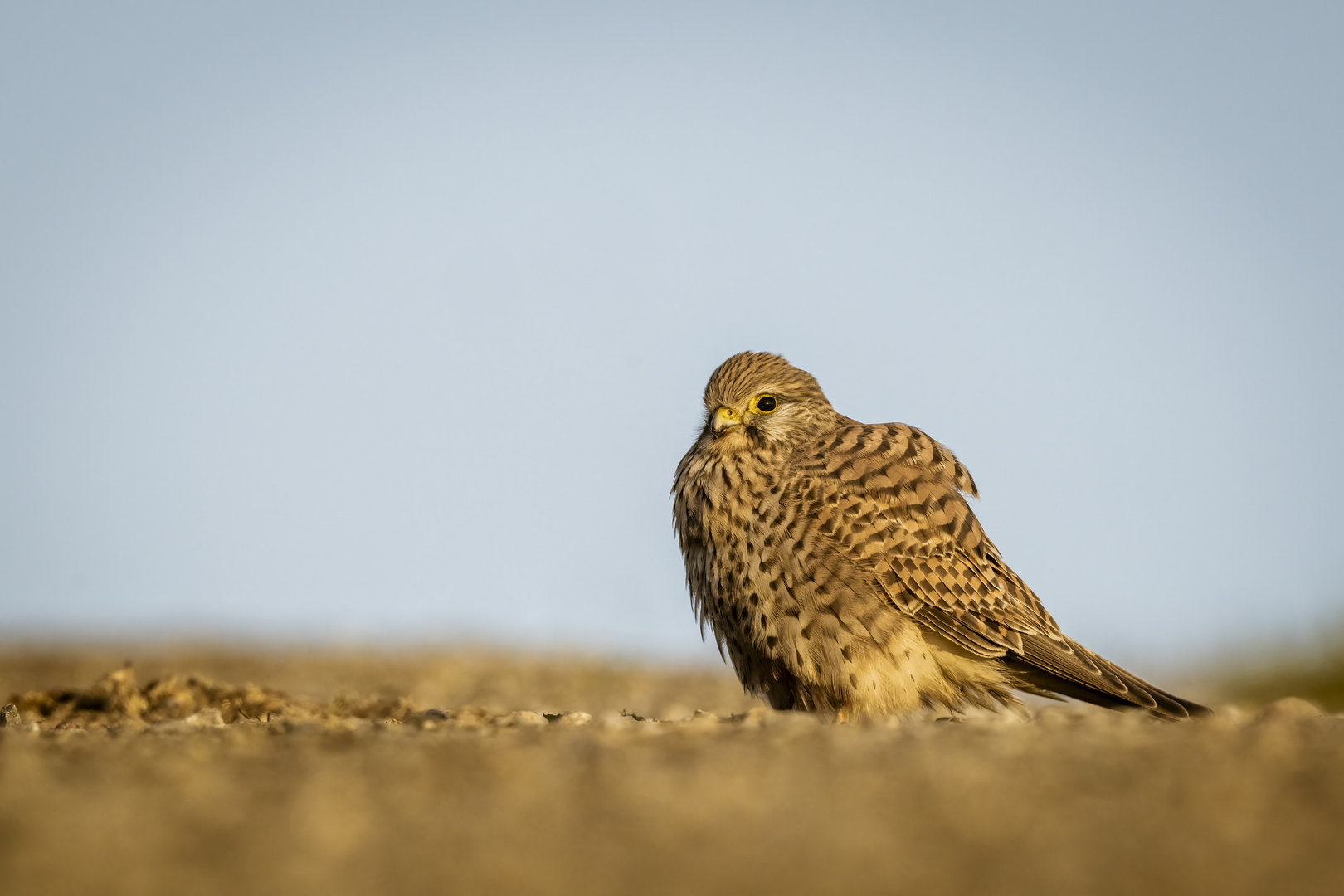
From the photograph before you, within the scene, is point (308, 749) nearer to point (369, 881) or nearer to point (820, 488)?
point (369, 881)

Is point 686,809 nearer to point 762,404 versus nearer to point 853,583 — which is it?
point 853,583

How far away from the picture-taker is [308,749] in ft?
11.6

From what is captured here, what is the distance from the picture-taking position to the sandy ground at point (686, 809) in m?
2.28

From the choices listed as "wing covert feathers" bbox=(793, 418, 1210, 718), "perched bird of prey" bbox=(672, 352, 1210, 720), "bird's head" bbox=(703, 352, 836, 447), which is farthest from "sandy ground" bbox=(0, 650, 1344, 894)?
"bird's head" bbox=(703, 352, 836, 447)

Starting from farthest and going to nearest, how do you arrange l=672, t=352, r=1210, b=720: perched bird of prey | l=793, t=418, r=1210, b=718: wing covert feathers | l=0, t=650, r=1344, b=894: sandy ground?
l=793, t=418, r=1210, b=718: wing covert feathers, l=672, t=352, r=1210, b=720: perched bird of prey, l=0, t=650, r=1344, b=894: sandy ground

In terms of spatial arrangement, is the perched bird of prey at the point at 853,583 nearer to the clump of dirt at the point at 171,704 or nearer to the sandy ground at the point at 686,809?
the sandy ground at the point at 686,809

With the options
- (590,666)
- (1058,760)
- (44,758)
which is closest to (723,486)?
(1058,760)

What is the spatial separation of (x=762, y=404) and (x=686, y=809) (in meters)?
3.40

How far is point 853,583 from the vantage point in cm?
516

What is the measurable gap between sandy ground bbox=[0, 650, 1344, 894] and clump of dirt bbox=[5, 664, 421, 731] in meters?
1.36

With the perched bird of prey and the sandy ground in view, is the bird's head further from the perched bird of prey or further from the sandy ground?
the sandy ground

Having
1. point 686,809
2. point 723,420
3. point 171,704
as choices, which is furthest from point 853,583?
point 171,704

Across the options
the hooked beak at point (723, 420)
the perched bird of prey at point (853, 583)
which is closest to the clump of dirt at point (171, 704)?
the perched bird of prey at point (853, 583)

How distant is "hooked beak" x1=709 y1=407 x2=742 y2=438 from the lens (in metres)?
5.78
